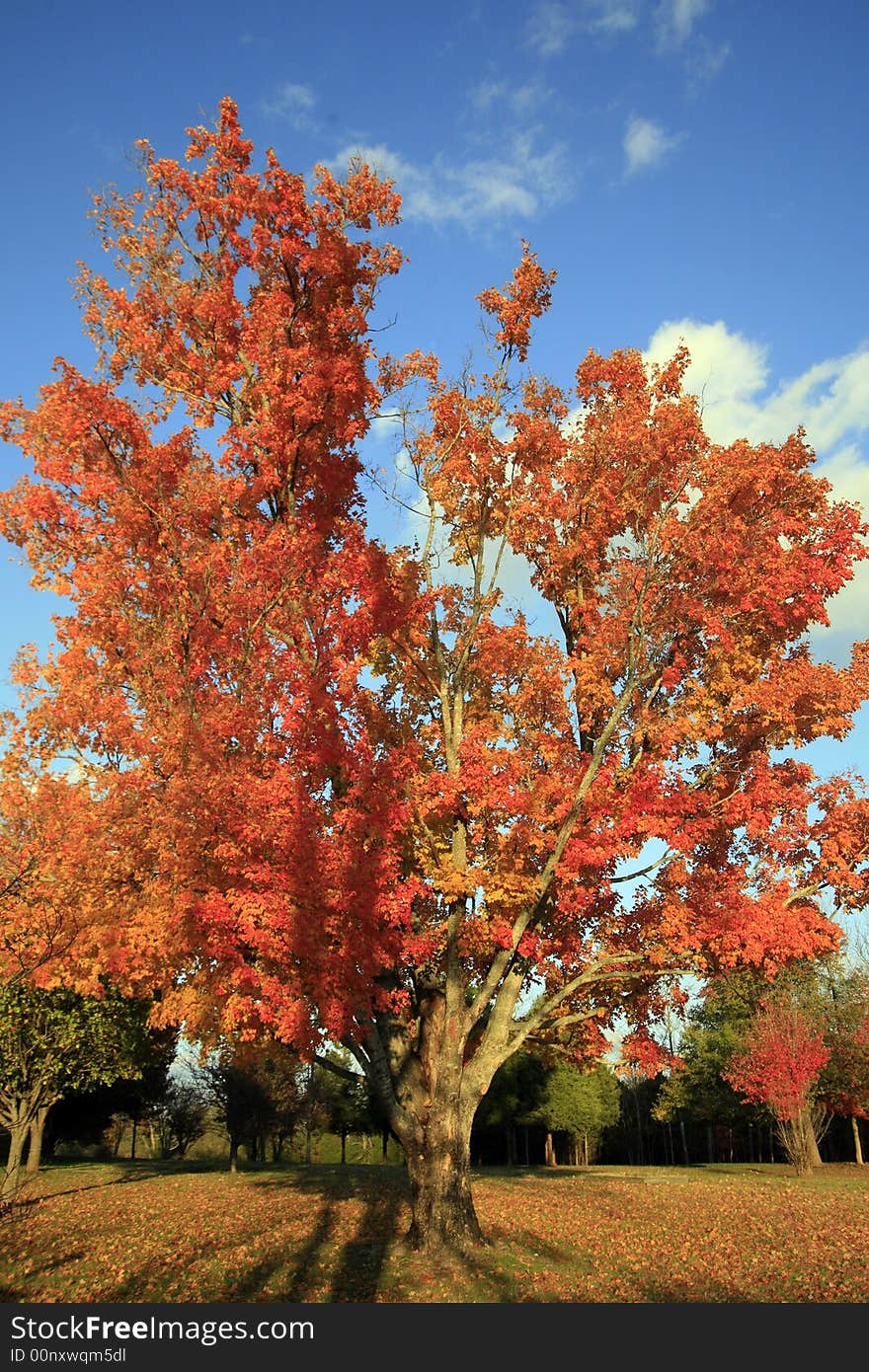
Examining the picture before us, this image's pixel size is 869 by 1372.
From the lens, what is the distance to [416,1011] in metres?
14.9

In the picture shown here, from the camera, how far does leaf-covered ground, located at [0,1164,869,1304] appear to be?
10758 mm

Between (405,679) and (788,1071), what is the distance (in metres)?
25.6

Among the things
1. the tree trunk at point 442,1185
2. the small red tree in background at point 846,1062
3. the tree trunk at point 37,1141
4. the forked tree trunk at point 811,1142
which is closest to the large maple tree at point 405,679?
the tree trunk at point 442,1185

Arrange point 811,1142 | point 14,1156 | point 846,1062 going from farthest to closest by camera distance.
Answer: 1. point 846,1062
2. point 811,1142
3. point 14,1156

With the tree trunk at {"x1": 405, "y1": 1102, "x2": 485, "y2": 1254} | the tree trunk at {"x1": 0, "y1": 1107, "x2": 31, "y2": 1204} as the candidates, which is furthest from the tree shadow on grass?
the tree trunk at {"x1": 0, "y1": 1107, "x2": 31, "y2": 1204}

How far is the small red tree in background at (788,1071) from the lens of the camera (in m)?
31.5

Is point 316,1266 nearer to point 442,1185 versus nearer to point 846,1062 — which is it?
point 442,1185

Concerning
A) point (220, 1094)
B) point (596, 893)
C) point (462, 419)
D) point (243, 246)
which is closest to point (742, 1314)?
point (596, 893)

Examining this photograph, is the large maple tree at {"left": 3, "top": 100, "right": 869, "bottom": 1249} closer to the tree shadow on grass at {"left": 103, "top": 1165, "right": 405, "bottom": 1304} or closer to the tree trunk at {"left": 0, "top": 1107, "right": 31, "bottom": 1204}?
the tree shadow on grass at {"left": 103, "top": 1165, "right": 405, "bottom": 1304}

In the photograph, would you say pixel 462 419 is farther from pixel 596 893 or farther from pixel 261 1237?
pixel 261 1237

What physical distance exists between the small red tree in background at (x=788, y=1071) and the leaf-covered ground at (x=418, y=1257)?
7616 millimetres

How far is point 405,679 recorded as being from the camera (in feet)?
51.2

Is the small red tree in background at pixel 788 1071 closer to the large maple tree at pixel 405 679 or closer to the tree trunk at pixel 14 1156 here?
the large maple tree at pixel 405 679

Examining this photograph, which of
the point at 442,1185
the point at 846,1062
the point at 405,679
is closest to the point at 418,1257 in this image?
the point at 442,1185
